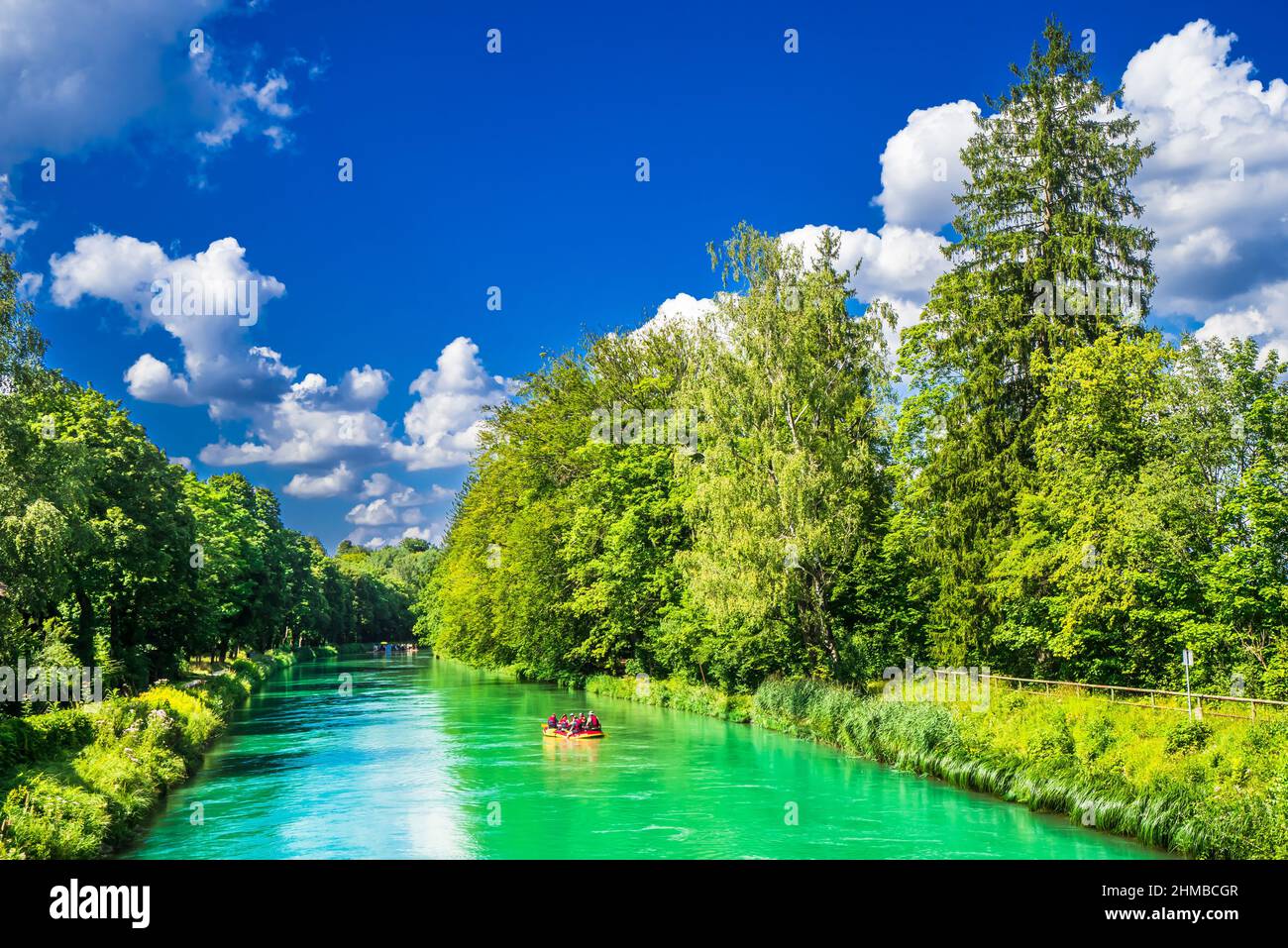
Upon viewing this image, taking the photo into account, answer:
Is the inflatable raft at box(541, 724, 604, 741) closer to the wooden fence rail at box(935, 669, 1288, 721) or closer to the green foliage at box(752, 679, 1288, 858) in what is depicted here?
the green foliage at box(752, 679, 1288, 858)

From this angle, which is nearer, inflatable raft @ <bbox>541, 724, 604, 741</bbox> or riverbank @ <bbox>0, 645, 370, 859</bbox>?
riverbank @ <bbox>0, 645, 370, 859</bbox>

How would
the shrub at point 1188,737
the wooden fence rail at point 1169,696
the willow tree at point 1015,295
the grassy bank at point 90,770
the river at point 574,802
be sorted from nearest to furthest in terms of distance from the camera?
the grassy bank at point 90,770 < the wooden fence rail at point 1169,696 < the river at point 574,802 < the shrub at point 1188,737 < the willow tree at point 1015,295

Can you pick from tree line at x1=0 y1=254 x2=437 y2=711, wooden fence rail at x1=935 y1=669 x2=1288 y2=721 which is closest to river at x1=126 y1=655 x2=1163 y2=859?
wooden fence rail at x1=935 y1=669 x2=1288 y2=721

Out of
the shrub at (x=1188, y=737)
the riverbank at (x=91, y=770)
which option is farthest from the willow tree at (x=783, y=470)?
the riverbank at (x=91, y=770)

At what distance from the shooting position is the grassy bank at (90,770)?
16828mm

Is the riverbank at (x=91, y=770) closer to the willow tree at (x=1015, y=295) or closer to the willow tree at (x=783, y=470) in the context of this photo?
the willow tree at (x=783, y=470)

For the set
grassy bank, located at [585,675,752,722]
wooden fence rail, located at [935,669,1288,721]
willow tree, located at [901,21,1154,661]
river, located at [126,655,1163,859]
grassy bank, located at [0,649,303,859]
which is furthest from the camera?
grassy bank, located at [585,675,752,722]

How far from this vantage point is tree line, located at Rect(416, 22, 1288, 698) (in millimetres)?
26219

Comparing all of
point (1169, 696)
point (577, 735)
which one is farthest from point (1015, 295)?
point (577, 735)

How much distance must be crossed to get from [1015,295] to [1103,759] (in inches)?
754

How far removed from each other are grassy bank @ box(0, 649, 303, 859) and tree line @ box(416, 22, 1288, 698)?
20072mm

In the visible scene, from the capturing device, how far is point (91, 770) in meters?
22.1

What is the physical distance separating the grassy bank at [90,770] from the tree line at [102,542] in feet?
13.5
